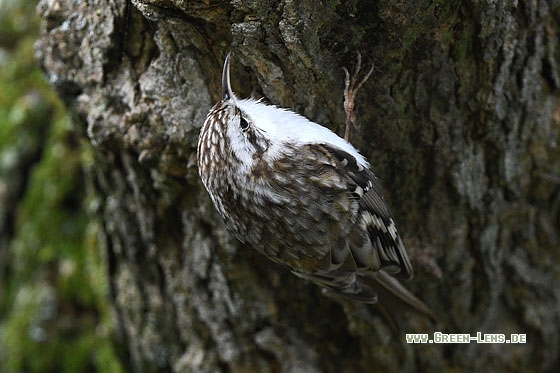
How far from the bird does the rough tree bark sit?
9 centimetres

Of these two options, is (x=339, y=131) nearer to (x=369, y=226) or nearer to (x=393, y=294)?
(x=369, y=226)

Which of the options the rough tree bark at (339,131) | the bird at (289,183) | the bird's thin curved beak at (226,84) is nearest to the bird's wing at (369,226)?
the bird at (289,183)

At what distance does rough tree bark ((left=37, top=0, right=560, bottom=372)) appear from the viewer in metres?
1.61

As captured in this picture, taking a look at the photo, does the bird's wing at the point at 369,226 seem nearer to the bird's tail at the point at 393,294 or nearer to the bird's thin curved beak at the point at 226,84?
the bird's tail at the point at 393,294

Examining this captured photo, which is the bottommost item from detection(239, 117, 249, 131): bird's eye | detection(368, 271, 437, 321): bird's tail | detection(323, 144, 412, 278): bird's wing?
detection(368, 271, 437, 321): bird's tail

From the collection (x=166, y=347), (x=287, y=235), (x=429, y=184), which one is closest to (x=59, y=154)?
(x=166, y=347)

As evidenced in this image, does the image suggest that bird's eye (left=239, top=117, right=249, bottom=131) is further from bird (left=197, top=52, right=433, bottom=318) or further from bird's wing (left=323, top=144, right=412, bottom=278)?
bird's wing (left=323, top=144, right=412, bottom=278)

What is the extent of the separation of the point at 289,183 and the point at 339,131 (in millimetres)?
245

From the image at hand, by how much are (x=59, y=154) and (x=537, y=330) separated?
2326mm

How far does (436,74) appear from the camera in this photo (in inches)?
67.4

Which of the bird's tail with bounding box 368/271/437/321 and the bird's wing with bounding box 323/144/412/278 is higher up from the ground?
the bird's wing with bounding box 323/144/412/278

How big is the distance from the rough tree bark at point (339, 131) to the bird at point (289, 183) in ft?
0.29

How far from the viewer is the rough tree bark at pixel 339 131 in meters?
1.61

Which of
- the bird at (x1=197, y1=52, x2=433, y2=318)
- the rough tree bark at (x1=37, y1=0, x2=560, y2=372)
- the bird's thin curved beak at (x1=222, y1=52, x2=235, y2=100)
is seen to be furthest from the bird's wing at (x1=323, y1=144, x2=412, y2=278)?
the bird's thin curved beak at (x1=222, y1=52, x2=235, y2=100)
